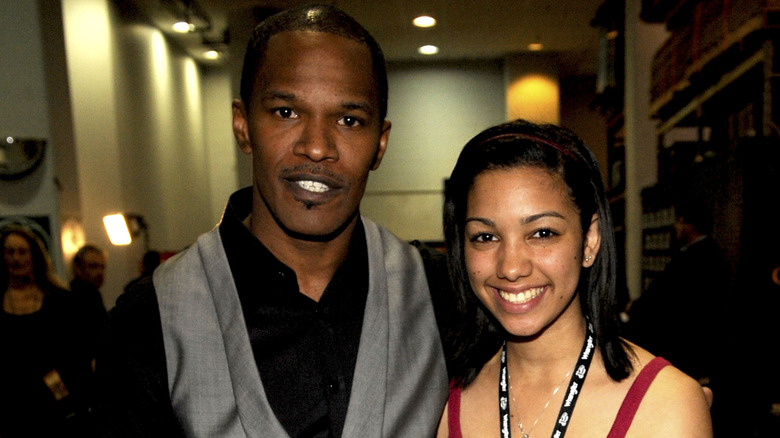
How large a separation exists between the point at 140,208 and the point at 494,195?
220 inches

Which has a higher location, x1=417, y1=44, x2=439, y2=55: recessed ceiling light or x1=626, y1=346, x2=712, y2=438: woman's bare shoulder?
x1=417, y1=44, x2=439, y2=55: recessed ceiling light

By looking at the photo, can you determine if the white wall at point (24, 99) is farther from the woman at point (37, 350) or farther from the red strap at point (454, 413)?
the red strap at point (454, 413)

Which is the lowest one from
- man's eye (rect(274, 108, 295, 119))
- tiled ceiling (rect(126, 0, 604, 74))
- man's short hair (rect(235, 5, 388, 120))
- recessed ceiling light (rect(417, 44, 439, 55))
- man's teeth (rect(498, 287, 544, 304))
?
man's teeth (rect(498, 287, 544, 304))

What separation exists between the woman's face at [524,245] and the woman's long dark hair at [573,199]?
3 centimetres

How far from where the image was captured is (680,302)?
10.3 ft

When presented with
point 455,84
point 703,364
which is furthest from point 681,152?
point 455,84

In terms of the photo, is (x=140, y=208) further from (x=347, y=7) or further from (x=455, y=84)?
(x=455, y=84)

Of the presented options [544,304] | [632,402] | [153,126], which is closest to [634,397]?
[632,402]

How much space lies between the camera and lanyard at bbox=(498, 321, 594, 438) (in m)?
1.31

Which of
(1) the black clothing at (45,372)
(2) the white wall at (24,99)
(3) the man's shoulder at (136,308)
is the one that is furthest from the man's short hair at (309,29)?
(2) the white wall at (24,99)

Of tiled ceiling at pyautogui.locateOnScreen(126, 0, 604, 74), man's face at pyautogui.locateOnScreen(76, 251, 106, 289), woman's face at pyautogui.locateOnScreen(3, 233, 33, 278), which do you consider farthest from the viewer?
tiled ceiling at pyautogui.locateOnScreen(126, 0, 604, 74)

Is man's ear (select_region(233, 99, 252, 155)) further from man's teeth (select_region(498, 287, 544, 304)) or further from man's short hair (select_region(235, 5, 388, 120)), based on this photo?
man's teeth (select_region(498, 287, 544, 304))

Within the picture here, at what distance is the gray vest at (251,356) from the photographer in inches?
46.3

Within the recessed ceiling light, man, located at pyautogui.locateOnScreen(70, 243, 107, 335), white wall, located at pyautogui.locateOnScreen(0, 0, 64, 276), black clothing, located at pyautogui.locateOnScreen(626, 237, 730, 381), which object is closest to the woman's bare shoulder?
black clothing, located at pyautogui.locateOnScreen(626, 237, 730, 381)
